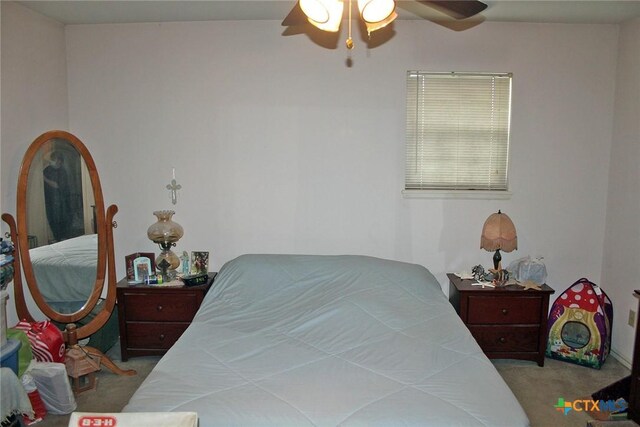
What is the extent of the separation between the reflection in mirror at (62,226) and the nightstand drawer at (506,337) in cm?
271

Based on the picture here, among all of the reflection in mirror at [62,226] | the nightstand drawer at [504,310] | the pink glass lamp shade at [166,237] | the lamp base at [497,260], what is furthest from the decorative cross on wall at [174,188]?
the lamp base at [497,260]

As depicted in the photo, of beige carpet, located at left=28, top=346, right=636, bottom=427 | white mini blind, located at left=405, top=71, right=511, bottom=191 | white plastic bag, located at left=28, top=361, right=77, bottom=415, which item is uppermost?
white mini blind, located at left=405, top=71, right=511, bottom=191

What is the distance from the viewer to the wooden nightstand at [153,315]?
3074 millimetres

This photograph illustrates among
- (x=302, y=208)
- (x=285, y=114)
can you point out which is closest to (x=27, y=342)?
(x=302, y=208)

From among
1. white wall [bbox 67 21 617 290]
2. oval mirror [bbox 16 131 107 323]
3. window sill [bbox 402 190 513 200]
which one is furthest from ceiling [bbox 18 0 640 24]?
window sill [bbox 402 190 513 200]

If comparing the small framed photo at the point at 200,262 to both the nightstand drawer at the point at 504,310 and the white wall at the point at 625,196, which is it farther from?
the white wall at the point at 625,196

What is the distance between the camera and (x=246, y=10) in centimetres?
302

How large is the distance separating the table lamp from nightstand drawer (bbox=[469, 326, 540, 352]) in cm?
54

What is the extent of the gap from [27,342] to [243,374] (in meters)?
1.35

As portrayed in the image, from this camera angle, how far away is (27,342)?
96.4 inches

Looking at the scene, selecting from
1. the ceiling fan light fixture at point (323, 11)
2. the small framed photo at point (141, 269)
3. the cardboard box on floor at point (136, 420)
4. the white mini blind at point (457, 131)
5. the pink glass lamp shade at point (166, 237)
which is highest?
the ceiling fan light fixture at point (323, 11)

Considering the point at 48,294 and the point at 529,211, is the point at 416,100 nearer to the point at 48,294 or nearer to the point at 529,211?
the point at 529,211

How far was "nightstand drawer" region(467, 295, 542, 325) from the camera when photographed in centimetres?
303

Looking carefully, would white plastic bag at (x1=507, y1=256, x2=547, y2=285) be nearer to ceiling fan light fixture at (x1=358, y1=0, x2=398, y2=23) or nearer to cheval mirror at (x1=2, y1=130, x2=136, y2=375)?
ceiling fan light fixture at (x1=358, y1=0, x2=398, y2=23)
